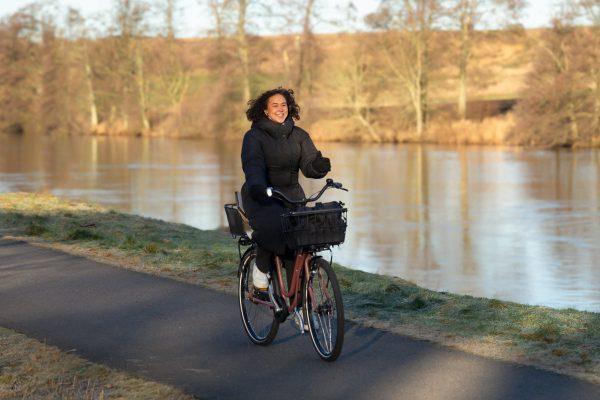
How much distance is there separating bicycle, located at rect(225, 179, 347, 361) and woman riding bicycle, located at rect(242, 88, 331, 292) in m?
0.14

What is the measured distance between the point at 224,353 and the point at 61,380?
51.2 inches

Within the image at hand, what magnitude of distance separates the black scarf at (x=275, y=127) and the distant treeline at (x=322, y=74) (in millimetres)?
39734

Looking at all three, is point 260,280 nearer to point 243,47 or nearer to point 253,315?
point 253,315

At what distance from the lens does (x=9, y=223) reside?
14.9 meters

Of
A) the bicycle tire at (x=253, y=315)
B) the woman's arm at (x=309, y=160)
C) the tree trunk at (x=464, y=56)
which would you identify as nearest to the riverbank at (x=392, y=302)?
the bicycle tire at (x=253, y=315)

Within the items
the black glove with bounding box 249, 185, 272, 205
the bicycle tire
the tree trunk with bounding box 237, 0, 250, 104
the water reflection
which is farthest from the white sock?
the tree trunk with bounding box 237, 0, 250, 104

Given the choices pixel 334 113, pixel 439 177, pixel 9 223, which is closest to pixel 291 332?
pixel 9 223

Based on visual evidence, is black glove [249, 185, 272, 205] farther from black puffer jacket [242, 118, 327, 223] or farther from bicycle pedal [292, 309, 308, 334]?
bicycle pedal [292, 309, 308, 334]

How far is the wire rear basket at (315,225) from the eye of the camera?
6.32 m

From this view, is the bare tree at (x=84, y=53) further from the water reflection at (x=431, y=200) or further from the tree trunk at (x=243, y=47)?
the water reflection at (x=431, y=200)

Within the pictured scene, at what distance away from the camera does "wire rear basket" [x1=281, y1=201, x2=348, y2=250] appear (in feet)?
20.7

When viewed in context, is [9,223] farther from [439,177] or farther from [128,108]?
[128,108]

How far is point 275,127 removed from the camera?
698 cm

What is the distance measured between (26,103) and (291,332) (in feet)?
232
